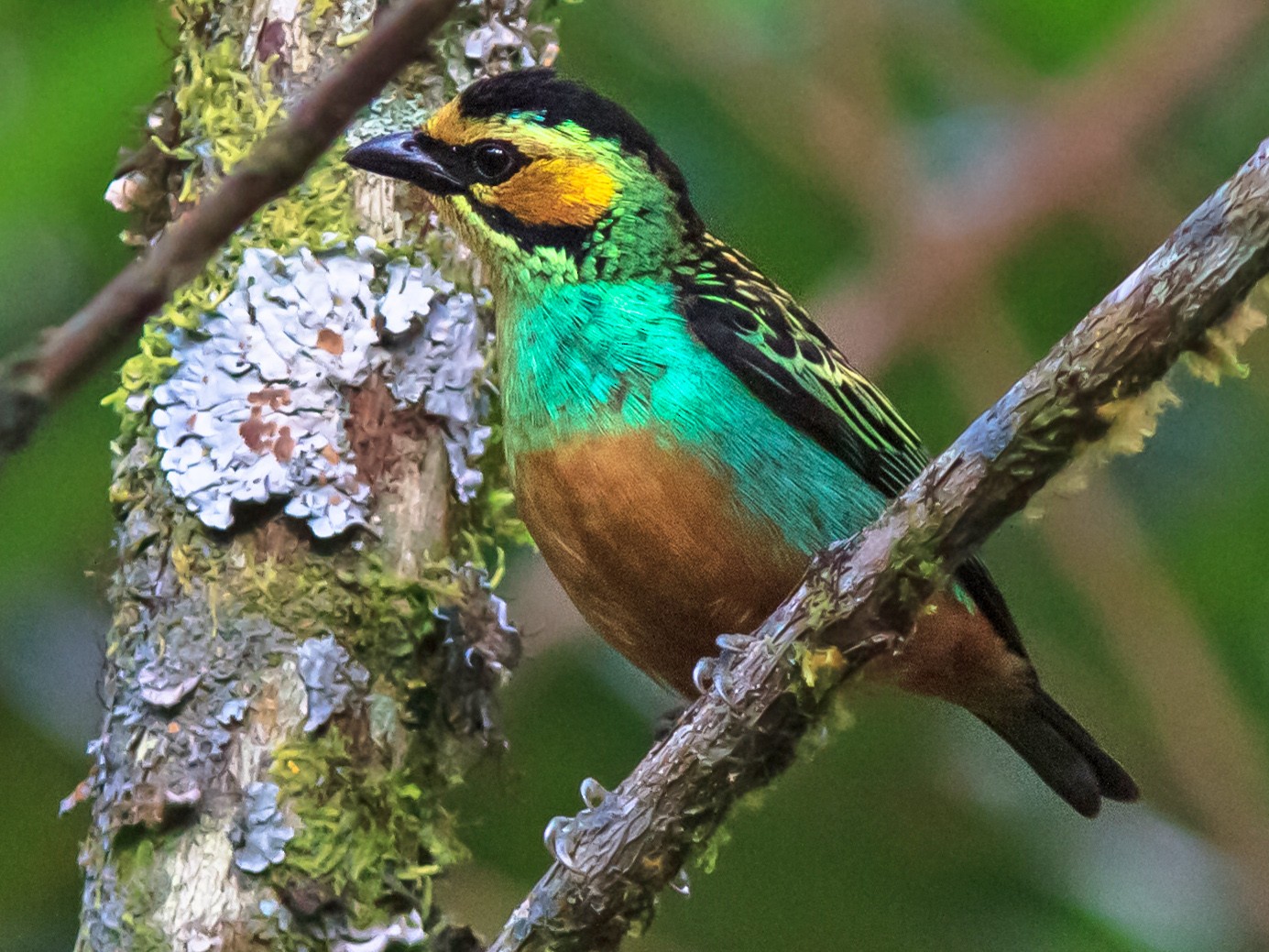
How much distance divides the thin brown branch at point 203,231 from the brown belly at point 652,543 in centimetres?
194

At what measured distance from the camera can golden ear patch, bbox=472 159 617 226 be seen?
3.55 metres

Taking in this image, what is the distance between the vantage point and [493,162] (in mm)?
3582

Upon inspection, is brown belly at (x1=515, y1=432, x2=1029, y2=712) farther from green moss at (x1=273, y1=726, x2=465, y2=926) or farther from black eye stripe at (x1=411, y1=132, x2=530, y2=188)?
black eye stripe at (x1=411, y1=132, x2=530, y2=188)

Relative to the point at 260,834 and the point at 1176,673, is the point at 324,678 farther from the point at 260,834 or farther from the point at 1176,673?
the point at 1176,673

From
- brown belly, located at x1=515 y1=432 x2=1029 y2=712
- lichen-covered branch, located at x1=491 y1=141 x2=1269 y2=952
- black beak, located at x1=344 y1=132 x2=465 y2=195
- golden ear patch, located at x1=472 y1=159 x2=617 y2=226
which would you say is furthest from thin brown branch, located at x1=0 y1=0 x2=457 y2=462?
golden ear patch, located at x1=472 y1=159 x2=617 y2=226

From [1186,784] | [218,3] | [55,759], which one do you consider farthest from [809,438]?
[55,759]

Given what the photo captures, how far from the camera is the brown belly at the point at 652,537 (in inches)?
122

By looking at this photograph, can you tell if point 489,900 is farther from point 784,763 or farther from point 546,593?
point 784,763

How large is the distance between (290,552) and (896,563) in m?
1.36

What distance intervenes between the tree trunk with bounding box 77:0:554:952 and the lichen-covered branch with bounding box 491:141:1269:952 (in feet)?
1.40

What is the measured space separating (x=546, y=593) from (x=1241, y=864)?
2.03 metres

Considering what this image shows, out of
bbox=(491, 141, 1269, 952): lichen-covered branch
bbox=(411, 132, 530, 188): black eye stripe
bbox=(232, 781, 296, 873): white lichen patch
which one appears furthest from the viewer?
bbox=(411, 132, 530, 188): black eye stripe

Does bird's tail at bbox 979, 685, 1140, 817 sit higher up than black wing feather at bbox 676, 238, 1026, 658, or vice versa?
black wing feather at bbox 676, 238, 1026, 658

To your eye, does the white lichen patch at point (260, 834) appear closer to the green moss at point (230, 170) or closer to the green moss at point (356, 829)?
the green moss at point (356, 829)
